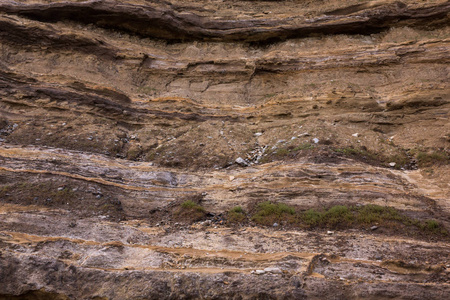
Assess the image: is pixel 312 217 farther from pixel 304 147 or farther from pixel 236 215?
pixel 304 147

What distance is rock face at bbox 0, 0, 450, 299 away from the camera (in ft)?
19.1

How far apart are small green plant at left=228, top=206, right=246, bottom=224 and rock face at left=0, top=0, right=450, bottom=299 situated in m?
0.08

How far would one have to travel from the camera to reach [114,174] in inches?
389

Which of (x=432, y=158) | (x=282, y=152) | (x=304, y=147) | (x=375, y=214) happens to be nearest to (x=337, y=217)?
(x=375, y=214)

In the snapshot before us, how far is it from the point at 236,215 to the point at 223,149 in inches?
161

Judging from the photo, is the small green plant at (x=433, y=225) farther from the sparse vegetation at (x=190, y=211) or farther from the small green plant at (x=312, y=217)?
the sparse vegetation at (x=190, y=211)

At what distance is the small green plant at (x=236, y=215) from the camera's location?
8.30 meters

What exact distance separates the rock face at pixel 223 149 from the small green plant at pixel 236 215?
0.08 metres

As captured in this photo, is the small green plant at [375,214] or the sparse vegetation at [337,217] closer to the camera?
the sparse vegetation at [337,217]

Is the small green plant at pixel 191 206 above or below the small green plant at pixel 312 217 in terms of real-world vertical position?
below

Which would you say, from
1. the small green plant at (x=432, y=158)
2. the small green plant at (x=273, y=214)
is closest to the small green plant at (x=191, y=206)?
the small green plant at (x=273, y=214)

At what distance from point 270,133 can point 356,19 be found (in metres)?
7.87

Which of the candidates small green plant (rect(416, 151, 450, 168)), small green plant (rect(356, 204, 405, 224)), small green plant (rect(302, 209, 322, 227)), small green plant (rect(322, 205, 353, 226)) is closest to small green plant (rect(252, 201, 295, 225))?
small green plant (rect(302, 209, 322, 227))

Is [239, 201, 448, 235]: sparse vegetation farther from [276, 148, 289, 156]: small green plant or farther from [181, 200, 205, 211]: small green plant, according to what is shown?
[276, 148, 289, 156]: small green plant
